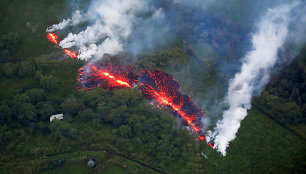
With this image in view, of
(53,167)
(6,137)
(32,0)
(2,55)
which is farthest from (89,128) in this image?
(32,0)

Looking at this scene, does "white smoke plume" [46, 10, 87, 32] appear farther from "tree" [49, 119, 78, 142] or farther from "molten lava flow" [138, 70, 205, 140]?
"tree" [49, 119, 78, 142]

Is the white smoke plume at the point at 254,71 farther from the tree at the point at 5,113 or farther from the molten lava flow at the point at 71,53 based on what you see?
the tree at the point at 5,113

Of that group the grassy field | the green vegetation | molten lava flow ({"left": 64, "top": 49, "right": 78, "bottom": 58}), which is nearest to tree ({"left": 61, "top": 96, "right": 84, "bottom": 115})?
the green vegetation

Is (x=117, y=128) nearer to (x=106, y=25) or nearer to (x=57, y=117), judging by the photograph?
(x=57, y=117)

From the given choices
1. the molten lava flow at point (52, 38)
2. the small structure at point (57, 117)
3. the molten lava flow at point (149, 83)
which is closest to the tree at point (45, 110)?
the small structure at point (57, 117)

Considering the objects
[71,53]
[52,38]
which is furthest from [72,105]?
[52,38]
